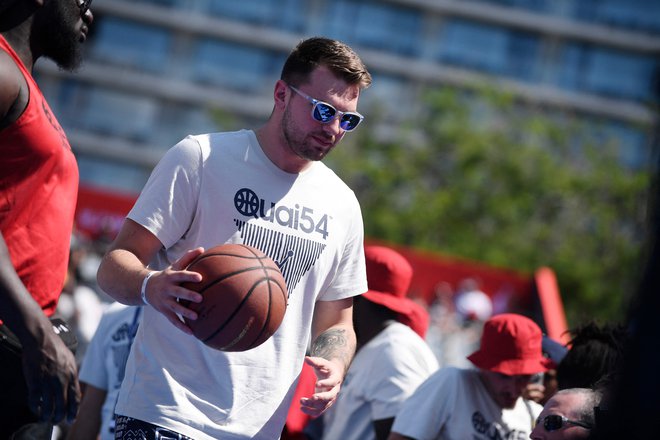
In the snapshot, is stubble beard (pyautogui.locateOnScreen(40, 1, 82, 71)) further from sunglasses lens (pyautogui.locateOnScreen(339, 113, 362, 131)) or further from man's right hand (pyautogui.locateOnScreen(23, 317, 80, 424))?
man's right hand (pyautogui.locateOnScreen(23, 317, 80, 424))

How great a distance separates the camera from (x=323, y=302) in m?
3.90

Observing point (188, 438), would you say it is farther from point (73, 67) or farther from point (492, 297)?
point (492, 297)

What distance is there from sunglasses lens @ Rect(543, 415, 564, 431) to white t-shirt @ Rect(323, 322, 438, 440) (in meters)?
1.89

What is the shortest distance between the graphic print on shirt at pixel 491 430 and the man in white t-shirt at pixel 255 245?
135 cm

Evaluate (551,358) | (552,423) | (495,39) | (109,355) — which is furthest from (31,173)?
(495,39)

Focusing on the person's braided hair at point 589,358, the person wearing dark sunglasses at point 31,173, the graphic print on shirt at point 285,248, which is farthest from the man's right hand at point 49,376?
the person's braided hair at point 589,358

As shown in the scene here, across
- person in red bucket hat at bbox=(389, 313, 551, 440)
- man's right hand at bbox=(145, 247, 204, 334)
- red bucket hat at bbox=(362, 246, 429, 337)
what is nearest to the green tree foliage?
red bucket hat at bbox=(362, 246, 429, 337)

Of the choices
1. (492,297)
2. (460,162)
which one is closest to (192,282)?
(492,297)

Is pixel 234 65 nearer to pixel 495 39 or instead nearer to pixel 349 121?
pixel 495 39

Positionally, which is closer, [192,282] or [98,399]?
[192,282]

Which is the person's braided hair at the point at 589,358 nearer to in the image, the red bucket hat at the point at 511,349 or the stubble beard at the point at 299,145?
the red bucket hat at the point at 511,349

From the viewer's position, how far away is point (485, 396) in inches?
199

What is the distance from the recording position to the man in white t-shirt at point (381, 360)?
17.7 ft

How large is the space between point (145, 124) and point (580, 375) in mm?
52497
